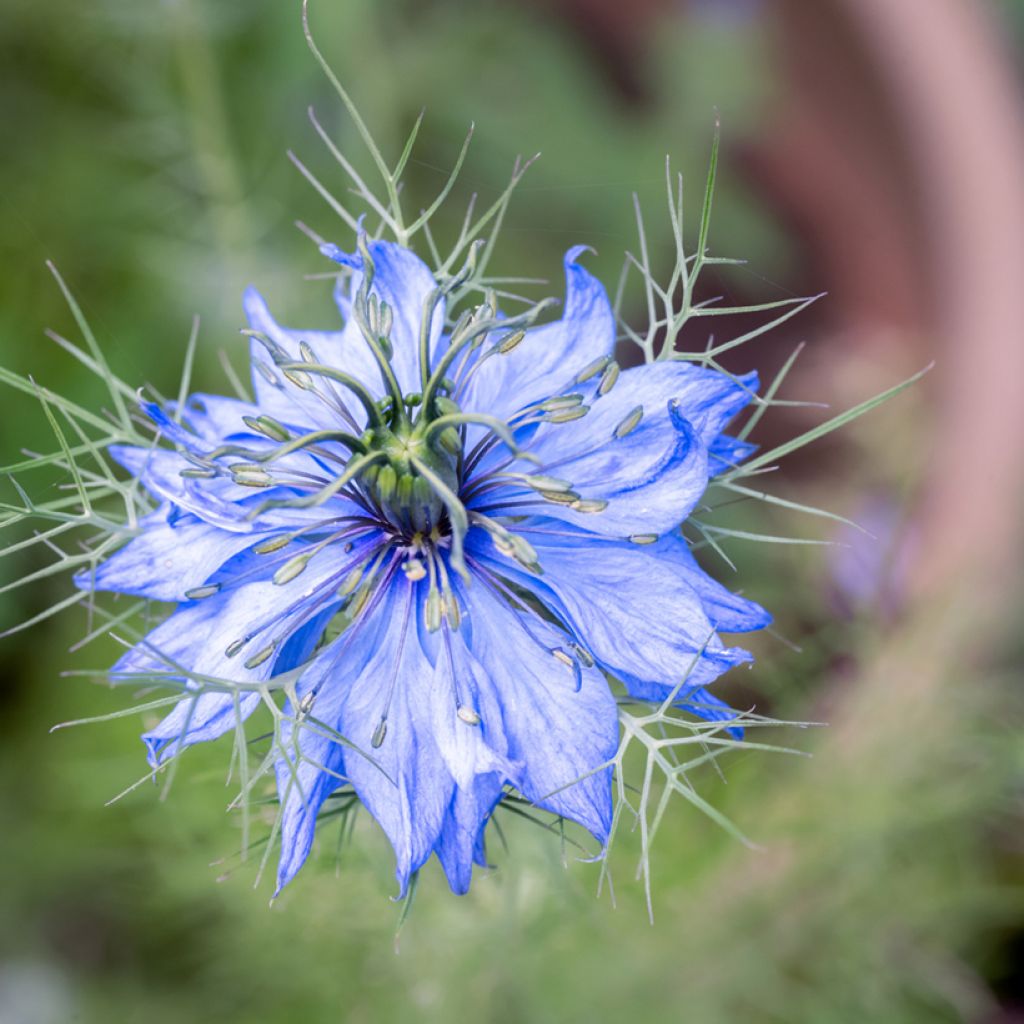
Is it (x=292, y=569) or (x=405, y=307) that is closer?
(x=292, y=569)

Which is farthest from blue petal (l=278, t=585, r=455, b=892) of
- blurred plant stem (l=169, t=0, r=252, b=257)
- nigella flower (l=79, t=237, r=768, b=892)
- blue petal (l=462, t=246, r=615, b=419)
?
blurred plant stem (l=169, t=0, r=252, b=257)

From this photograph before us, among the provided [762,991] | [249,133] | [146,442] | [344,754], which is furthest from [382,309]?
[249,133]

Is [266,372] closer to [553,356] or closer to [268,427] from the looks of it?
[268,427]

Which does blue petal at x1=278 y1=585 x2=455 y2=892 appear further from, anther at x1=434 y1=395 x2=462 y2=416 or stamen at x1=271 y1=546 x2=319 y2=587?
anther at x1=434 y1=395 x2=462 y2=416

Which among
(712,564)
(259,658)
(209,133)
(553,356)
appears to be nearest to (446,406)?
(553,356)

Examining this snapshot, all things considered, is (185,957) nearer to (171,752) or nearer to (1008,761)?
(171,752)

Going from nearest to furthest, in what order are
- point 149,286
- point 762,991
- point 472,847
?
1. point 472,847
2. point 762,991
3. point 149,286

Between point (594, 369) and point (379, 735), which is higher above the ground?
point (594, 369)

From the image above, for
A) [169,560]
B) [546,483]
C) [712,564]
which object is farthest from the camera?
[712,564]

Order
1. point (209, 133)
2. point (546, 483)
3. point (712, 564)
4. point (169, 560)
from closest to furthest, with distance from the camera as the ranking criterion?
point (546, 483) → point (169, 560) → point (209, 133) → point (712, 564)
